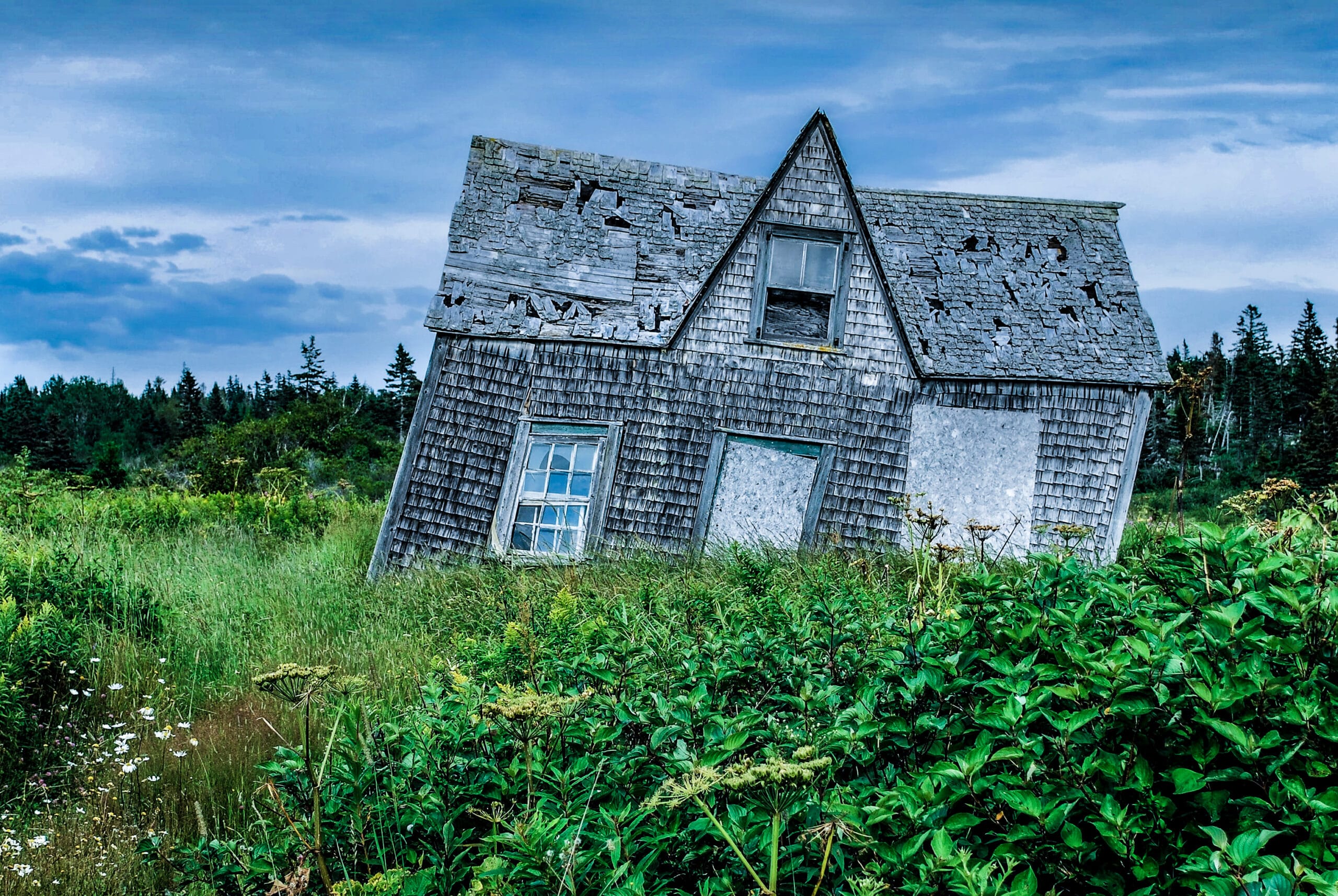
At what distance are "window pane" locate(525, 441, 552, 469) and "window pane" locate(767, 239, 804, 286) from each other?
3.52m

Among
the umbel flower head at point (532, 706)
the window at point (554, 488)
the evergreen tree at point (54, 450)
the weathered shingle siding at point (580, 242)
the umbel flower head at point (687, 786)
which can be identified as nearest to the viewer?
the umbel flower head at point (687, 786)

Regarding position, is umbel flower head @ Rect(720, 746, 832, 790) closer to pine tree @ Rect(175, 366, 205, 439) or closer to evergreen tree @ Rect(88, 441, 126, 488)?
evergreen tree @ Rect(88, 441, 126, 488)

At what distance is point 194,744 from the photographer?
5.09m

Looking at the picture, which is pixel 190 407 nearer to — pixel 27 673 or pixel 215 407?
pixel 215 407

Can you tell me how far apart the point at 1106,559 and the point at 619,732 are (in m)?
9.38

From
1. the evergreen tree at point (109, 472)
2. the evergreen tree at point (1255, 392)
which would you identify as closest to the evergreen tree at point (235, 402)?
the evergreen tree at point (109, 472)

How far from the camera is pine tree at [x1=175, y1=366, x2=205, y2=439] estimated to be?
63719mm

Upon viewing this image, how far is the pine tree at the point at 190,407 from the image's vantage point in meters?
63.7

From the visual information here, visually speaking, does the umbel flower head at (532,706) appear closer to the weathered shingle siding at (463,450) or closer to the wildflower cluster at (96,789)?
the wildflower cluster at (96,789)

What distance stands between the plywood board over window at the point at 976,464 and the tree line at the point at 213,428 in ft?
36.9

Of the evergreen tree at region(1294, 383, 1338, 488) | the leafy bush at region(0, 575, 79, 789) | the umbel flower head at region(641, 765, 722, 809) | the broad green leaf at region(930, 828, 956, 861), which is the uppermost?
the evergreen tree at region(1294, 383, 1338, 488)

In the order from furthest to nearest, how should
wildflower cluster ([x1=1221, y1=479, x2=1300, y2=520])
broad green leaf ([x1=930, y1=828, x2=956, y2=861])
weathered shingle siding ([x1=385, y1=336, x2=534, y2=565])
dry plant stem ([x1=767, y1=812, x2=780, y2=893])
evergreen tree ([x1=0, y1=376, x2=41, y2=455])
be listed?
evergreen tree ([x1=0, y1=376, x2=41, y2=455]), weathered shingle siding ([x1=385, y1=336, x2=534, y2=565]), wildflower cluster ([x1=1221, y1=479, x2=1300, y2=520]), broad green leaf ([x1=930, y1=828, x2=956, y2=861]), dry plant stem ([x1=767, y1=812, x2=780, y2=893])

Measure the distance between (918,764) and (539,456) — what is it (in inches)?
330

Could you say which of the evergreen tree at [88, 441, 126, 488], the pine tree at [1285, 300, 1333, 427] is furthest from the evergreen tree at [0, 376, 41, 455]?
the pine tree at [1285, 300, 1333, 427]
